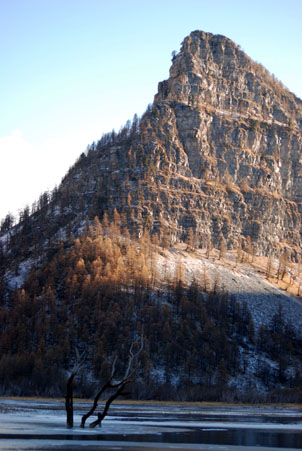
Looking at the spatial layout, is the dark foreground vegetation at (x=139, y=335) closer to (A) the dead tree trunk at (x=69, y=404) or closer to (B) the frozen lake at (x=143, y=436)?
(B) the frozen lake at (x=143, y=436)

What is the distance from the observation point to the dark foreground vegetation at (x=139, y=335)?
463ft

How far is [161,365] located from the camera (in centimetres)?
15425

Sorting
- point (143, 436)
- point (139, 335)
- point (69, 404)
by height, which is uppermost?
point (69, 404)

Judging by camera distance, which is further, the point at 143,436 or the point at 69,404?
the point at 69,404

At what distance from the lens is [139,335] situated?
529 ft

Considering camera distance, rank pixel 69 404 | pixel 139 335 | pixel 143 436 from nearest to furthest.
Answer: pixel 143 436 → pixel 69 404 → pixel 139 335

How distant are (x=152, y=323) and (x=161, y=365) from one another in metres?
14.3

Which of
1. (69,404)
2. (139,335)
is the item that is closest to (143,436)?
(69,404)

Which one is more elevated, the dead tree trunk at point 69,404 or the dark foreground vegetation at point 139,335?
the dead tree trunk at point 69,404

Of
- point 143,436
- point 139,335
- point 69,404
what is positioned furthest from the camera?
point 139,335

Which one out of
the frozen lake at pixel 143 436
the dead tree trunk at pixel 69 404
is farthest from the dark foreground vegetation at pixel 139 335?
the dead tree trunk at pixel 69 404

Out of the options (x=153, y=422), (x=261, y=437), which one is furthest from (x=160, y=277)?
(x=261, y=437)

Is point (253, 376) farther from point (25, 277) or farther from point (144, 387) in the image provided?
point (25, 277)

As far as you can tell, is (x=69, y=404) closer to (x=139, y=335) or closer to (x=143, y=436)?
(x=143, y=436)
